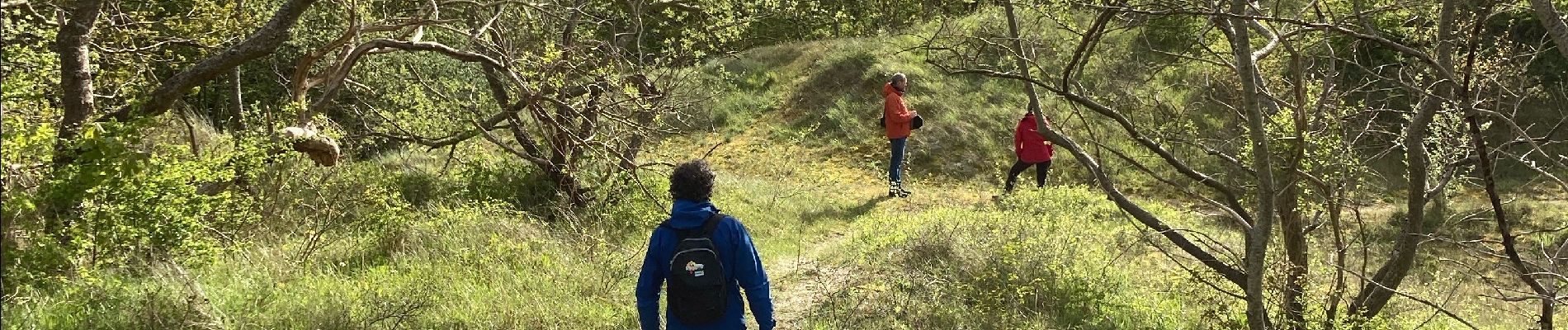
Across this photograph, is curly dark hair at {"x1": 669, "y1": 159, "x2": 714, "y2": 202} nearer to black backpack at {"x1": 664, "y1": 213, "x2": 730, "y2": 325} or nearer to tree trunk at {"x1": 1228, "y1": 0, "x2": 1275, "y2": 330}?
black backpack at {"x1": 664, "y1": 213, "x2": 730, "y2": 325}

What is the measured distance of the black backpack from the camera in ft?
11.9

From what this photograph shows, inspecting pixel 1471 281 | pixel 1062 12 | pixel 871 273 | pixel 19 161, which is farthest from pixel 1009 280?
pixel 1471 281

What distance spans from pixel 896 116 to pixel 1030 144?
1.74 m

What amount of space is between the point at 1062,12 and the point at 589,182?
4.67 m

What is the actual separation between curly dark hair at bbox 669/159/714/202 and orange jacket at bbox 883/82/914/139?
674 centimetres

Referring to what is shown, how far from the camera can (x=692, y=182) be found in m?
3.64

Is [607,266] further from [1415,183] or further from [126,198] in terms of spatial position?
[1415,183]

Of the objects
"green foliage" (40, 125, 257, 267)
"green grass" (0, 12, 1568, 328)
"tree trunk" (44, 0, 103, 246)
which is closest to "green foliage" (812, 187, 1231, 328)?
"green grass" (0, 12, 1568, 328)

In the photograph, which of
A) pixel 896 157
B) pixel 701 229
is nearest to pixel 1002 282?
pixel 701 229

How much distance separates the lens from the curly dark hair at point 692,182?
3.64 metres

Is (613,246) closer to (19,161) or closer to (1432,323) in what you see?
(19,161)

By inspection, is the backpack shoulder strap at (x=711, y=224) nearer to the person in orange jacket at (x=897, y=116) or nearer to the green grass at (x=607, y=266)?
the green grass at (x=607, y=266)

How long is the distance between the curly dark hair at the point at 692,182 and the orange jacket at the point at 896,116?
6.74 meters

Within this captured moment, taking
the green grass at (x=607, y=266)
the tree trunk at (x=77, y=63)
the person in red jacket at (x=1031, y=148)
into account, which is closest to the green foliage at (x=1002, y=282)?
the green grass at (x=607, y=266)
